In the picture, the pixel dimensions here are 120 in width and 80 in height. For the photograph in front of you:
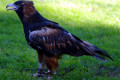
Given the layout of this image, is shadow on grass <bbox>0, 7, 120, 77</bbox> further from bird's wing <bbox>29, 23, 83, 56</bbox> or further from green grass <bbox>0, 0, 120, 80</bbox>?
bird's wing <bbox>29, 23, 83, 56</bbox>

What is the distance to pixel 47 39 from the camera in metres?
5.46

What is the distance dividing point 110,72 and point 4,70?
2.53 metres

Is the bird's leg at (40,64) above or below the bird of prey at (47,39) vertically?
below

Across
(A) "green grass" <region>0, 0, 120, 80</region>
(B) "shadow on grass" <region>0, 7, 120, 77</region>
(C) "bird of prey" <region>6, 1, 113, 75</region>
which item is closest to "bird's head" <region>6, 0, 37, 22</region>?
(C) "bird of prey" <region>6, 1, 113, 75</region>

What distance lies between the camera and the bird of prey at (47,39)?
539 cm

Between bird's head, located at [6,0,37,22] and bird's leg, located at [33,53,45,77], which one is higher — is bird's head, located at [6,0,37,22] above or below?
above

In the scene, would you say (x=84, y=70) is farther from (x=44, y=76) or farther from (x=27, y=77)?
(x=27, y=77)

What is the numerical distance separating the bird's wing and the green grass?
0.62 m

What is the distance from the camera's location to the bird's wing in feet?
17.5

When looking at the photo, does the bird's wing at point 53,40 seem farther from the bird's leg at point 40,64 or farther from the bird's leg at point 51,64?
the bird's leg at point 40,64

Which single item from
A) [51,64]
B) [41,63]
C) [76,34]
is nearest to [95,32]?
[76,34]

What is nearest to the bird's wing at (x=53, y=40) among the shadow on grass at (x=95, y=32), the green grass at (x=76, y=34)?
the green grass at (x=76, y=34)

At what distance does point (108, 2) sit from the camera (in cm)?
1349

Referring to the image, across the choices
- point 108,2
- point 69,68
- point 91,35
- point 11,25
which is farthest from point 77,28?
point 108,2
